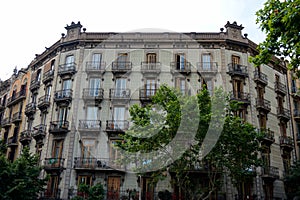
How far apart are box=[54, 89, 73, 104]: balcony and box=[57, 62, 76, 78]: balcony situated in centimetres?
151

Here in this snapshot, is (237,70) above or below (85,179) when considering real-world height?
above

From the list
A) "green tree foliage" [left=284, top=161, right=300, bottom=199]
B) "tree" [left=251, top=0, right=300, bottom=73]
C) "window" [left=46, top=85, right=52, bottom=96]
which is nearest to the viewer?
"tree" [left=251, top=0, right=300, bottom=73]

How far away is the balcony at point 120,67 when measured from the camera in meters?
28.7

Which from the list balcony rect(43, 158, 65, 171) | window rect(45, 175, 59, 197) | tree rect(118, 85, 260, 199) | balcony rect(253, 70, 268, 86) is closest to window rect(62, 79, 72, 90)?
balcony rect(43, 158, 65, 171)

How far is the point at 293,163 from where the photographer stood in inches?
1124

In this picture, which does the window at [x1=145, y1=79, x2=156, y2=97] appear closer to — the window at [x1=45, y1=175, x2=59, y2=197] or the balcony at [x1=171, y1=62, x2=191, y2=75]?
the balcony at [x1=171, y1=62, x2=191, y2=75]

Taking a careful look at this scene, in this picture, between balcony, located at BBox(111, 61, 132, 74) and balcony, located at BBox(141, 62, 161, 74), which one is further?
balcony, located at BBox(111, 61, 132, 74)

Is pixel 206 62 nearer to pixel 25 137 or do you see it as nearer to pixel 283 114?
pixel 283 114

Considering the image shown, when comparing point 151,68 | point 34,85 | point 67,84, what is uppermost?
point 151,68

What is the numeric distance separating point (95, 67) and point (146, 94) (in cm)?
533

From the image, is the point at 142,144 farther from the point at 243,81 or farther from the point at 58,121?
the point at 243,81

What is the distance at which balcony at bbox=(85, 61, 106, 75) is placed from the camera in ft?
95.2

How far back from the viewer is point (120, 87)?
28.6 metres

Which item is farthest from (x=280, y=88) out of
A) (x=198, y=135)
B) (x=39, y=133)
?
(x=39, y=133)
